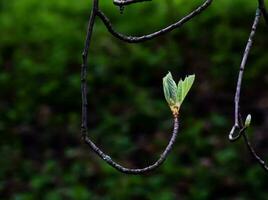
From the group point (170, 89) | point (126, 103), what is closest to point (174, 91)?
point (170, 89)

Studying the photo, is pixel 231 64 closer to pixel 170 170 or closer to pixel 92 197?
pixel 170 170

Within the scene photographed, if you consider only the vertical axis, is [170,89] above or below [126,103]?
above

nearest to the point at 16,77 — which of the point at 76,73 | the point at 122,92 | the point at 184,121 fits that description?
the point at 76,73

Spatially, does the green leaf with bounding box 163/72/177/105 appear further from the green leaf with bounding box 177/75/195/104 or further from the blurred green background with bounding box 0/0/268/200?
the blurred green background with bounding box 0/0/268/200

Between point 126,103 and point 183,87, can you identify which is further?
point 126,103

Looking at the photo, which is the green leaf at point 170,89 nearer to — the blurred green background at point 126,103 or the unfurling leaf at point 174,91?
the unfurling leaf at point 174,91

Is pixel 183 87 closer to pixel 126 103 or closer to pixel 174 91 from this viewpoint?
pixel 174 91

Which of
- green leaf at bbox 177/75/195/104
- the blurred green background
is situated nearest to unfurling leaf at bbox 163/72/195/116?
green leaf at bbox 177/75/195/104

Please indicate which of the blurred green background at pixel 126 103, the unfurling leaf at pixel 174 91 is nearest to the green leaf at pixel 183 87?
the unfurling leaf at pixel 174 91
